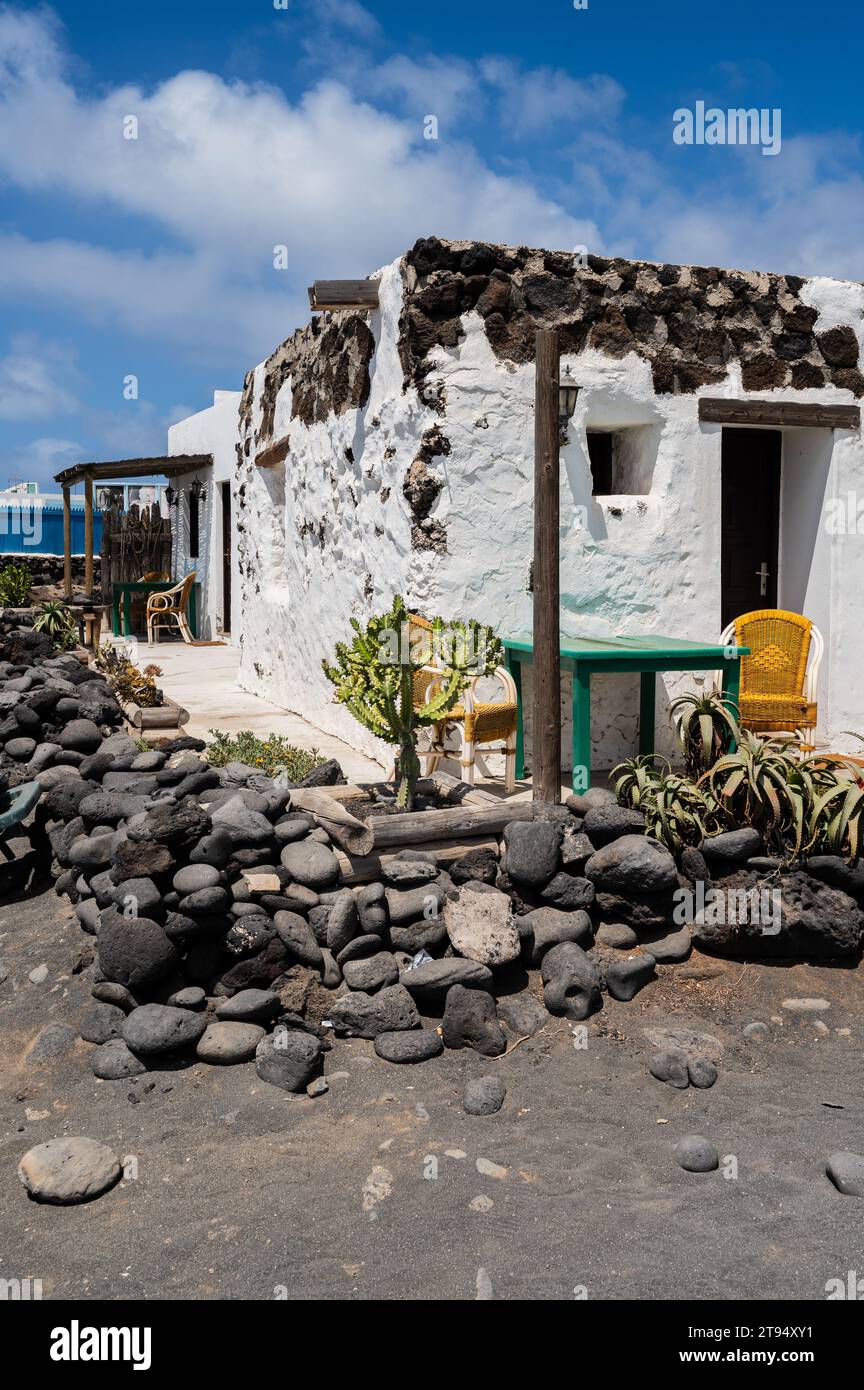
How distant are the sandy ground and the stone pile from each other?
0.44 ft

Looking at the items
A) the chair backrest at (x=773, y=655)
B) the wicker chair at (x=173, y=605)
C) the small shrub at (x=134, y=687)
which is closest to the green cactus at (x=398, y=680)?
the chair backrest at (x=773, y=655)

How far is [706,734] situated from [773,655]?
1.61 m

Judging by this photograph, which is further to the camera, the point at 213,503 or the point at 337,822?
the point at 213,503

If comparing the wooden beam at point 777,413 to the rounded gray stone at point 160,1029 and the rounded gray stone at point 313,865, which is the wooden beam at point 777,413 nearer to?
the rounded gray stone at point 313,865

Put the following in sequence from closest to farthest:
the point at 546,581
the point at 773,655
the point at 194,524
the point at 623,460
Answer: the point at 546,581
the point at 773,655
the point at 623,460
the point at 194,524

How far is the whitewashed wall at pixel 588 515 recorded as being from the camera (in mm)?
6184

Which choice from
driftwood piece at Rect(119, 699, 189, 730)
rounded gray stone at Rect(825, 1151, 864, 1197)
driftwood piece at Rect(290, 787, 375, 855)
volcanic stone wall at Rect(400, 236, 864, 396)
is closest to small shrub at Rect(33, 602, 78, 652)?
driftwood piece at Rect(119, 699, 189, 730)

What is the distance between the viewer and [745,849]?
16.0ft

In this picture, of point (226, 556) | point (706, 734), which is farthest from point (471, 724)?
point (226, 556)

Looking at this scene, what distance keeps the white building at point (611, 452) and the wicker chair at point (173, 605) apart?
703 centimetres

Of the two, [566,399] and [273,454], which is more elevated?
[273,454]

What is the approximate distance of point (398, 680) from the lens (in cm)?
513

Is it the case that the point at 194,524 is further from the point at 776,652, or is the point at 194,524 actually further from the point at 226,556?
the point at 776,652

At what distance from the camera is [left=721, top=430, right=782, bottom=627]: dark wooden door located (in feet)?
23.8
